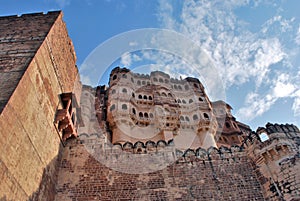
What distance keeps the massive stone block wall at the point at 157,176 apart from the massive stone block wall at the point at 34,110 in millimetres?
889

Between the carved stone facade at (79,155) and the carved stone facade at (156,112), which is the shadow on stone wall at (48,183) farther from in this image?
the carved stone facade at (156,112)

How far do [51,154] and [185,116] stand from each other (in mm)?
22640

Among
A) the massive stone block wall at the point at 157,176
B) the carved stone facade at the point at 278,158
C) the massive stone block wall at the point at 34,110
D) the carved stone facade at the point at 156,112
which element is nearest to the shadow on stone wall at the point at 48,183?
the massive stone block wall at the point at 34,110

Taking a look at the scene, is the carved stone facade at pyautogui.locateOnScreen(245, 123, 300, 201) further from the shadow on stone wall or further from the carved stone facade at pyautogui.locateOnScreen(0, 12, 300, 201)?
the shadow on stone wall

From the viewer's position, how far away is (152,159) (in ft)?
34.6

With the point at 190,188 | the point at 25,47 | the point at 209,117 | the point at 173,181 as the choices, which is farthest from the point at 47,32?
the point at 209,117

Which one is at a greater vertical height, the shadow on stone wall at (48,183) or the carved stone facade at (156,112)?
the carved stone facade at (156,112)

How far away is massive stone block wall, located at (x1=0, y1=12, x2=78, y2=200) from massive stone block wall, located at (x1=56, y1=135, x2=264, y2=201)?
0.89m

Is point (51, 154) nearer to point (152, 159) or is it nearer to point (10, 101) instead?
point (10, 101)

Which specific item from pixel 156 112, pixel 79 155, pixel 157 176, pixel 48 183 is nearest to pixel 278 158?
pixel 157 176

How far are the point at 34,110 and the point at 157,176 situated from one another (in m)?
5.42

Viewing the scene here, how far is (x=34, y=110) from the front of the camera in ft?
27.2

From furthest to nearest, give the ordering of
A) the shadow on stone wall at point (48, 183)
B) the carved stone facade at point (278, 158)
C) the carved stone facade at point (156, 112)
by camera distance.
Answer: the carved stone facade at point (156, 112) < the carved stone facade at point (278, 158) < the shadow on stone wall at point (48, 183)

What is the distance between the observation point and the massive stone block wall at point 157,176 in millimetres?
9430
